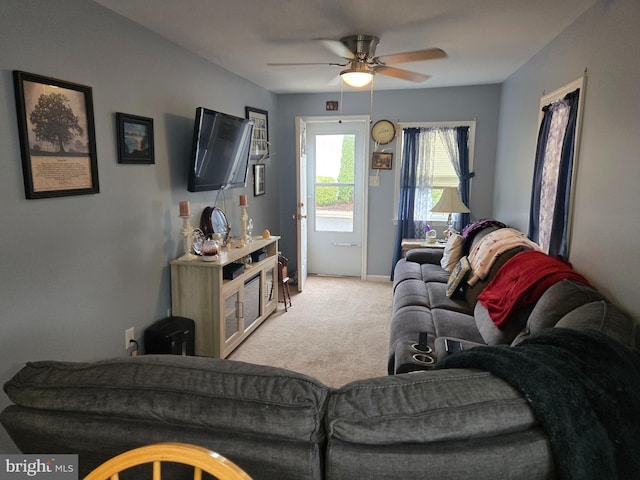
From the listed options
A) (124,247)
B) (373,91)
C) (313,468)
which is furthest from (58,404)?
(373,91)

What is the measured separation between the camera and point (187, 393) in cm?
100

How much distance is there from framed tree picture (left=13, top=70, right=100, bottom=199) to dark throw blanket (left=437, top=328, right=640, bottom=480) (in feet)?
6.95

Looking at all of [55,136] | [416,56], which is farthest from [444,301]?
[55,136]

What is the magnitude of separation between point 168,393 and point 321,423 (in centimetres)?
38

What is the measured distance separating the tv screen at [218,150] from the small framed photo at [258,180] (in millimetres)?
646

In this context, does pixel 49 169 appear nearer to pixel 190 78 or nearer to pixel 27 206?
pixel 27 206

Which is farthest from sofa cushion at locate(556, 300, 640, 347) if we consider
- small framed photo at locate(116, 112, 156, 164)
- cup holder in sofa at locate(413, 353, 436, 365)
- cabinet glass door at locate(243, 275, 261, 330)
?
small framed photo at locate(116, 112, 156, 164)

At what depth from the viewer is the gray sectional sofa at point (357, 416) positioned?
0.92 meters

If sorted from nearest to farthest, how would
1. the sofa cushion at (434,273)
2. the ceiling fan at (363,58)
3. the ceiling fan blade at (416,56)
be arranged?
the ceiling fan blade at (416,56), the ceiling fan at (363,58), the sofa cushion at (434,273)

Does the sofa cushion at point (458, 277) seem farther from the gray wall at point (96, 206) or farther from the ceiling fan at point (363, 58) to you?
the gray wall at point (96, 206)

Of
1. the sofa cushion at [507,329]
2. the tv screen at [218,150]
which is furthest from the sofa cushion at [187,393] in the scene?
the tv screen at [218,150]

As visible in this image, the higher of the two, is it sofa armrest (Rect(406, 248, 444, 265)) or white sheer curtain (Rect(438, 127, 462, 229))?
white sheer curtain (Rect(438, 127, 462, 229))

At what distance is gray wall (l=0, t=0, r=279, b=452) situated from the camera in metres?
1.92

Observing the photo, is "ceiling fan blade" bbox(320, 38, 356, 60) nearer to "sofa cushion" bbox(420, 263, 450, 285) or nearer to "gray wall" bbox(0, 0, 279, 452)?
"gray wall" bbox(0, 0, 279, 452)
